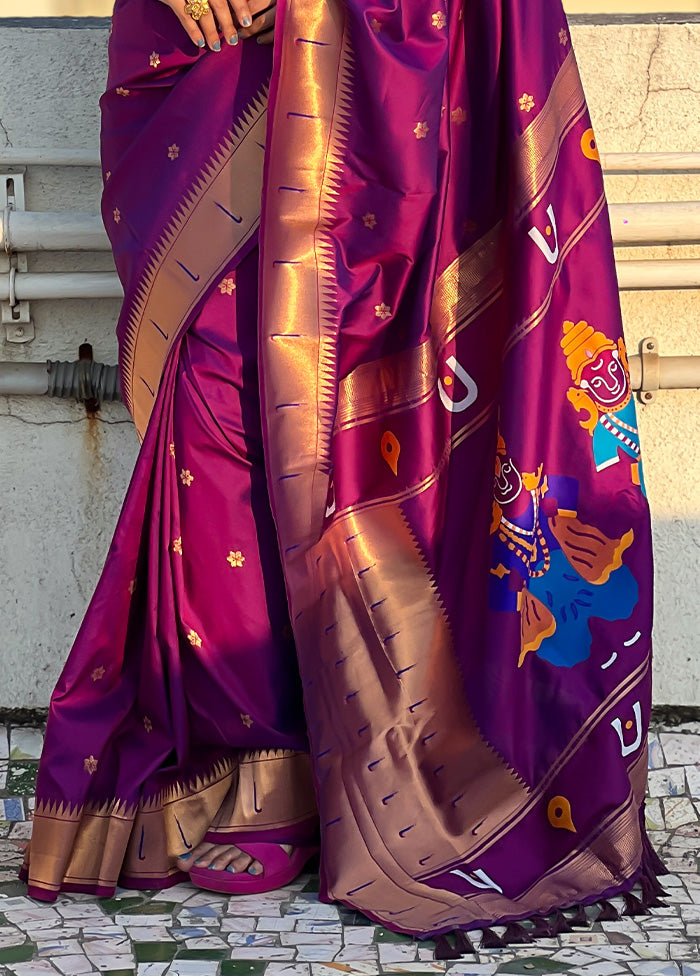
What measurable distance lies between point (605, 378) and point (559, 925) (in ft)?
2.62

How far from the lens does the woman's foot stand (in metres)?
1.86

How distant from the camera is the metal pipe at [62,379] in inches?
90.5

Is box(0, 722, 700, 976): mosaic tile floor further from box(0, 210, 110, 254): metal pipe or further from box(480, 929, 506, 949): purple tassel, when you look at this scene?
box(0, 210, 110, 254): metal pipe

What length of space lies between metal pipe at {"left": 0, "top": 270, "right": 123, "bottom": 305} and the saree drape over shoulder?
294 mm

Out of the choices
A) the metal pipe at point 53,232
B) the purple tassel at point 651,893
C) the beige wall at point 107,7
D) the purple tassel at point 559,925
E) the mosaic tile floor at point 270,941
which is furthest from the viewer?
the beige wall at point 107,7

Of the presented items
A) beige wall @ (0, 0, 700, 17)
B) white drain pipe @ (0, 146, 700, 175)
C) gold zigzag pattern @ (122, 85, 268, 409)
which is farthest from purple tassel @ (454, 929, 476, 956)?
beige wall @ (0, 0, 700, 17)

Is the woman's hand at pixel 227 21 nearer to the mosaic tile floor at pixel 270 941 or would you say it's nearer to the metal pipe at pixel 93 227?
the metal pipe at pixel 93 227

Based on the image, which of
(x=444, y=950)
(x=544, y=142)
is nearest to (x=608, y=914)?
(x=444, y=950)

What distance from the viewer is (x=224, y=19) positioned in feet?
6.07

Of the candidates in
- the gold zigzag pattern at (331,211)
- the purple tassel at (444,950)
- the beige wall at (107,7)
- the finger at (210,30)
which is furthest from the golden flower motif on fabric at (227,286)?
the beige wall at (107,7)

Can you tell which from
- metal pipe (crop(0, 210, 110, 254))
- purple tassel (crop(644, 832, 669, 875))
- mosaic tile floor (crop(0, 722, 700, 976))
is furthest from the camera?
metal pipe (crop(0, 210, 110, 254))

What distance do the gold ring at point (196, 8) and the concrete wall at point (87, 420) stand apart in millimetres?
531

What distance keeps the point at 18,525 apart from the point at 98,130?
2.44 ft

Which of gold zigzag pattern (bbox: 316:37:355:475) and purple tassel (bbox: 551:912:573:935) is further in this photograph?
gold zigzag pattern (bbox: 316:37:355:475)
